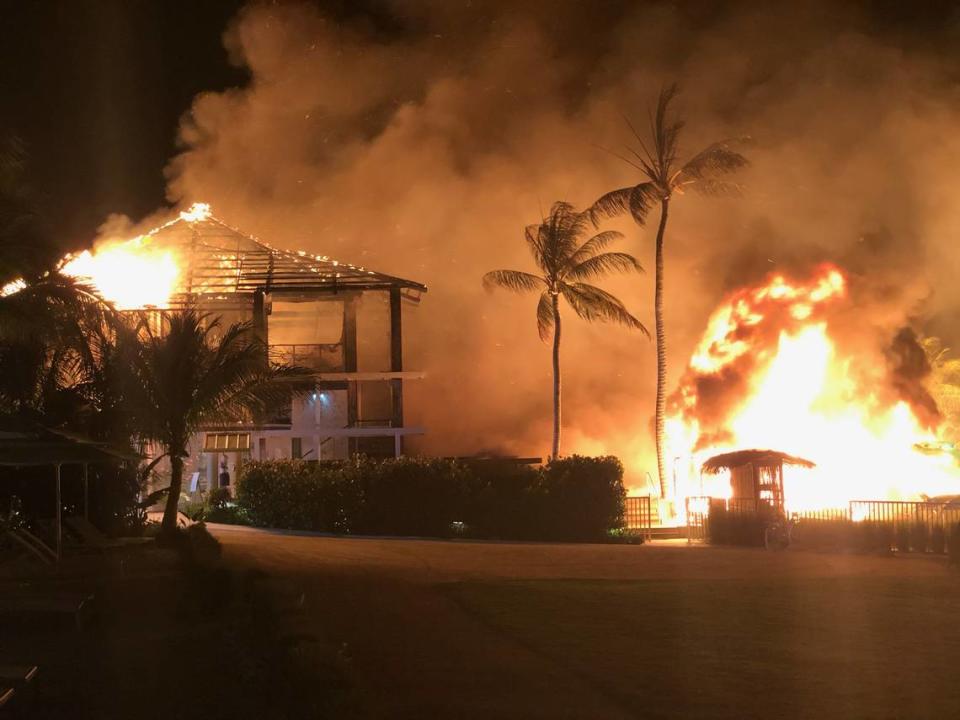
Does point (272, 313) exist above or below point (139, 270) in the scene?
below

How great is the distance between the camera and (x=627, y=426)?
1873 inches

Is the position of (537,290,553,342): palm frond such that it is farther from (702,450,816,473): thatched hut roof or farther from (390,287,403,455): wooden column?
(702,450,816,473): thatched hut roof

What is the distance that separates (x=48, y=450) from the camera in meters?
17.0

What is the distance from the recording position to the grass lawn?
29.1 feet

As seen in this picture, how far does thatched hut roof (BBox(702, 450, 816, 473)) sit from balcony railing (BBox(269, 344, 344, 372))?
17.8 m

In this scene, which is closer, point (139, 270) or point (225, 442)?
point (225, 442)

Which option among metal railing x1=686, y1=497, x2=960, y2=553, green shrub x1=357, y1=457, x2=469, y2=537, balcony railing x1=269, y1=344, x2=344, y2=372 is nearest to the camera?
metal railing x1=686, y1=497, x2=960, y2=553

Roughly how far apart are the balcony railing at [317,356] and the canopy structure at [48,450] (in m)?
21.4

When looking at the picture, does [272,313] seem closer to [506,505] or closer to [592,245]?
[592,245]

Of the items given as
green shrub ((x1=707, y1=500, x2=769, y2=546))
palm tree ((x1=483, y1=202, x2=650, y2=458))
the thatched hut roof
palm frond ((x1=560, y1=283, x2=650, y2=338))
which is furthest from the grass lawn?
palm tree ((x1=483, y1=202, x2=650, y2=458))

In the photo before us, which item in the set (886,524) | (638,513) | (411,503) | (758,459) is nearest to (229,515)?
(411,503)

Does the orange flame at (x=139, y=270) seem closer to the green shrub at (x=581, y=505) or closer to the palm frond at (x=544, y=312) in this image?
the palm frond at (x=544, y=312)

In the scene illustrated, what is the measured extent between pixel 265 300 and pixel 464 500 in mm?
15526

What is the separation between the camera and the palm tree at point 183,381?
70.8ft
